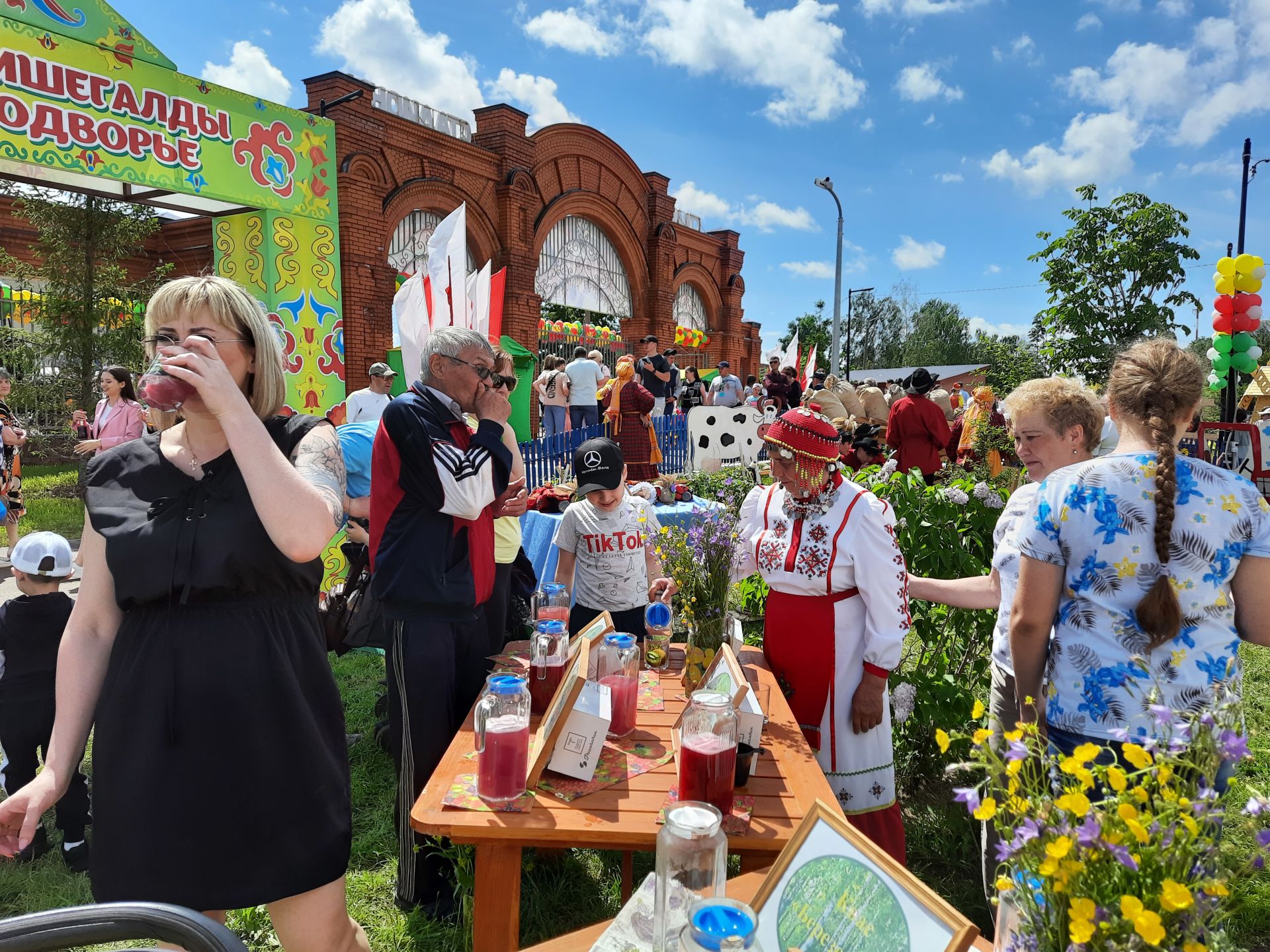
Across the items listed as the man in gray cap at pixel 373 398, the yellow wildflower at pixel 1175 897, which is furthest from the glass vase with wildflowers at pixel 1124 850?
the man in gray cap at pixel 373 398

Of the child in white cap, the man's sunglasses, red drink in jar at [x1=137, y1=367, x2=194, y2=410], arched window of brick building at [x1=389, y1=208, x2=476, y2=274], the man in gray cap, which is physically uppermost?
arched window of brick building at [x1=389, y1=208, x2=476, y2=274]

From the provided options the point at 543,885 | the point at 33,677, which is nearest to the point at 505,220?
the point at 33,677

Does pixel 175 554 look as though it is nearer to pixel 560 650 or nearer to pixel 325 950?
pixel 325 950

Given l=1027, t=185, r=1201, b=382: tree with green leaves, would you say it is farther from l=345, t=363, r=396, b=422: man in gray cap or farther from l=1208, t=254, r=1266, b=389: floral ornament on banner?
l=345, t=363, r=396, b=422: man in gray cap

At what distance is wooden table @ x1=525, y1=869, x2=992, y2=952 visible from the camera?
1312mm

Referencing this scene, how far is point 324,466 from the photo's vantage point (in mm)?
1721

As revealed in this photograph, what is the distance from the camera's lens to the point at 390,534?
100.0 inches

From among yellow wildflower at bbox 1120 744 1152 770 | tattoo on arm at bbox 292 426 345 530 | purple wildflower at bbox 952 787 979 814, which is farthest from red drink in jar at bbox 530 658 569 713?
yellow wildflower at bbox 1120 744 1152 770

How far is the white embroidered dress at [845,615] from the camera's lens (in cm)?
254

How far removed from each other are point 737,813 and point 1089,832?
1.04 m

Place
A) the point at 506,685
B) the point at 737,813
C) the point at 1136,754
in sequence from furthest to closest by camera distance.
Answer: the point at 506,685
the point at 737,813
the point at 1136,754

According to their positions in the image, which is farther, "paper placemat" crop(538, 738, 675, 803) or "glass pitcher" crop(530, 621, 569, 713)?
"glass pitcher" crop(530, 621, 569, 713)

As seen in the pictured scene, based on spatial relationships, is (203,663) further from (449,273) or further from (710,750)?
(449,273)

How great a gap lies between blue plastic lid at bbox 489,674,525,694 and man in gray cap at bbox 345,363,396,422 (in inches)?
254
